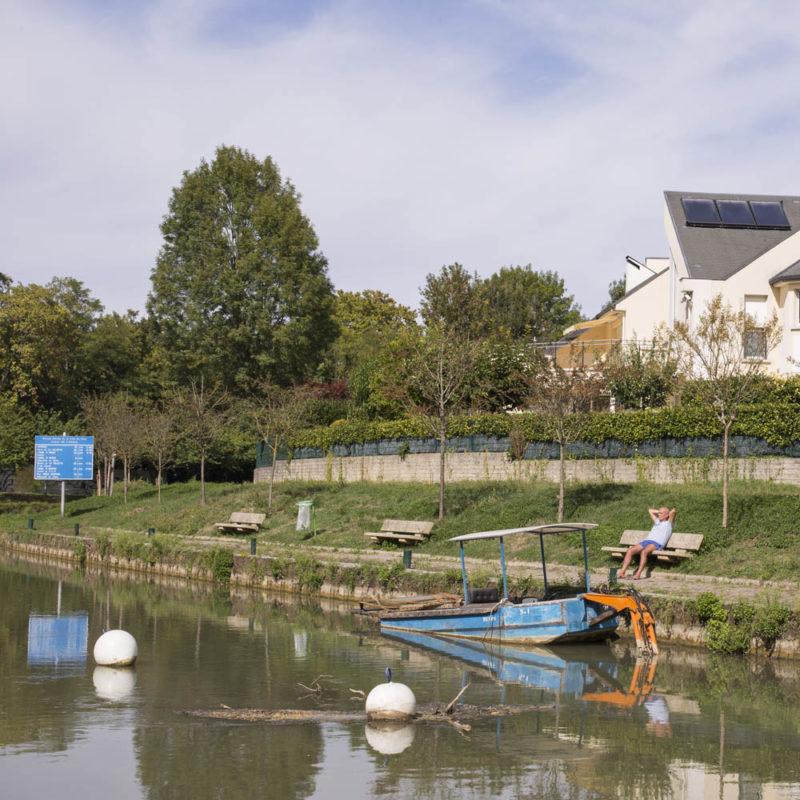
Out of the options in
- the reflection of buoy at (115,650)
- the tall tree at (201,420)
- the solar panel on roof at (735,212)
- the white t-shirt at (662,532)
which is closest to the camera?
the reflection of buoy at (115,650)

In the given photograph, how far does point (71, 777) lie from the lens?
10281 millimetres

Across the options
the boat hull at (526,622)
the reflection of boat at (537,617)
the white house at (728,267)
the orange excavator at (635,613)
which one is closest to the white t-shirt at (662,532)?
the reflection of boat at (537,617)

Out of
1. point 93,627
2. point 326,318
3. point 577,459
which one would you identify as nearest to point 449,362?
point 577,459

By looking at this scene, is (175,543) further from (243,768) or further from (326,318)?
(326,318)

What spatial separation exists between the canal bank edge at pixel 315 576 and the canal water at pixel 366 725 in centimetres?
55

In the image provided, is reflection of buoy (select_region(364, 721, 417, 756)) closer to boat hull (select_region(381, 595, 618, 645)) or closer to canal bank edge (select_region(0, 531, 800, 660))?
boat hull (select_region(381, 595, 618, 645))

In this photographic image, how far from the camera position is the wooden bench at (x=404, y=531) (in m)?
27.1

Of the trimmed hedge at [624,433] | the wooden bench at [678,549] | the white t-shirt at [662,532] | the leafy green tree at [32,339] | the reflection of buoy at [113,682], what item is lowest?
the reflection of buoy at [113,682]

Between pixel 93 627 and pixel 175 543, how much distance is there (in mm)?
10931

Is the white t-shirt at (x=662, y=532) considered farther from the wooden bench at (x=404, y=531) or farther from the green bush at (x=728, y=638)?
the wooden bench at (x=404, y=531)

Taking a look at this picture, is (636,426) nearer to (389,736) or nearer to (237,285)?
(389,736)

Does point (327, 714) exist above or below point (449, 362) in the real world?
below

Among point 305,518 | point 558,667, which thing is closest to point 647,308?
point 305,518

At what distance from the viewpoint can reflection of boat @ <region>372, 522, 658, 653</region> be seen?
17375 mm
